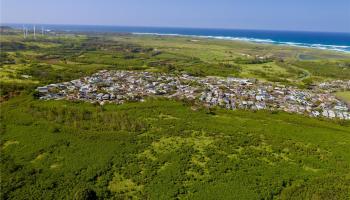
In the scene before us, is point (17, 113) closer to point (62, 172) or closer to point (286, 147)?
point (62, 172)

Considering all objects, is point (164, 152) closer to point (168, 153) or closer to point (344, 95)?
point (168, 153)

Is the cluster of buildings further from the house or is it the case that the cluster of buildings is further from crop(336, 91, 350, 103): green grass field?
crop(336, 91, 350, 103): green grass field

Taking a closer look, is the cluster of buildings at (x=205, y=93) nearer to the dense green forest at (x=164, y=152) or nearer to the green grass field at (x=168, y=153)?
the dense green forest at (x=164, y=152)

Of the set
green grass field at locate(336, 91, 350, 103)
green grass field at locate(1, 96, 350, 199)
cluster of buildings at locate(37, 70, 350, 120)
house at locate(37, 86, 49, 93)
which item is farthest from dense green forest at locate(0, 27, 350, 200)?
green grass field at locate(336, 91, 350, 103)

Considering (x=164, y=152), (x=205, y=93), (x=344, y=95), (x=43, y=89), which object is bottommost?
(x=164, y=152)

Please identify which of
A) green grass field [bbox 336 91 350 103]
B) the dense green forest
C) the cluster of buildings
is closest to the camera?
the dense green forest

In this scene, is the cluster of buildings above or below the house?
above

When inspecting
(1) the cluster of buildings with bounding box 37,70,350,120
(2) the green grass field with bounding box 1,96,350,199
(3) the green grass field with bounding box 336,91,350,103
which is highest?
(3) the green grass field with bounding box 336,91,350,103

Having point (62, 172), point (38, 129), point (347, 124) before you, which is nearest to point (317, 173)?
point (347, 124)

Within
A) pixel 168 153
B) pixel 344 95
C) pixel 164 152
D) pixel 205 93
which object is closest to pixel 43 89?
pixel 205 93

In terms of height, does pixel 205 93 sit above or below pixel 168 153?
above
